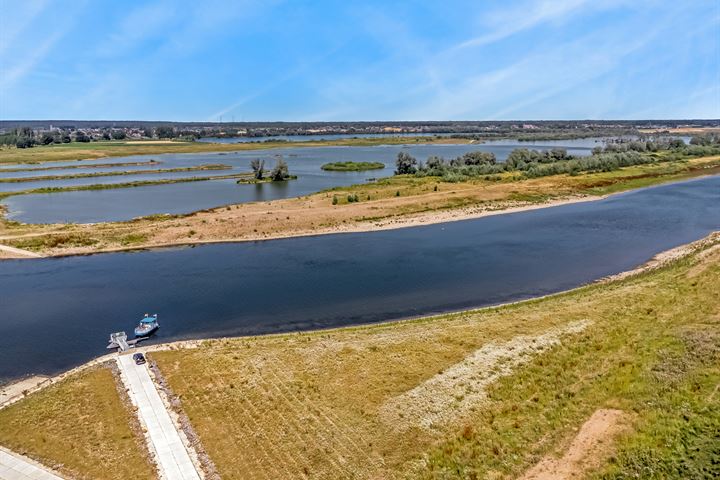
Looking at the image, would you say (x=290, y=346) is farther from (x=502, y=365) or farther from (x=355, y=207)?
(x=355, y=207)

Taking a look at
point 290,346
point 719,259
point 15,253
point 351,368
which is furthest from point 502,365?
point 15,253

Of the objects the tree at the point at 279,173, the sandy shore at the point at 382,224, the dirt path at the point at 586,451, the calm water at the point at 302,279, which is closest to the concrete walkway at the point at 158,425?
the calm water at the point at 302,279

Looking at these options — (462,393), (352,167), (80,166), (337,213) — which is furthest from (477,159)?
(80,166)

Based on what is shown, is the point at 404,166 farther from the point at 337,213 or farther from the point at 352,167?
the point at 337,213

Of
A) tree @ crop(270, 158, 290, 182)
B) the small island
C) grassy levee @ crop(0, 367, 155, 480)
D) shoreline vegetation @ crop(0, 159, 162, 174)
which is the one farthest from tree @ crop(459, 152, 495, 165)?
grassy levee @ crop(0, 367, 155, 480)

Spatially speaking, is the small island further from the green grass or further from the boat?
the boat

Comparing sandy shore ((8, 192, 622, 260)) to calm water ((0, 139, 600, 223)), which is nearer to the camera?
sandy shore ((8, 192, 622, 260))
